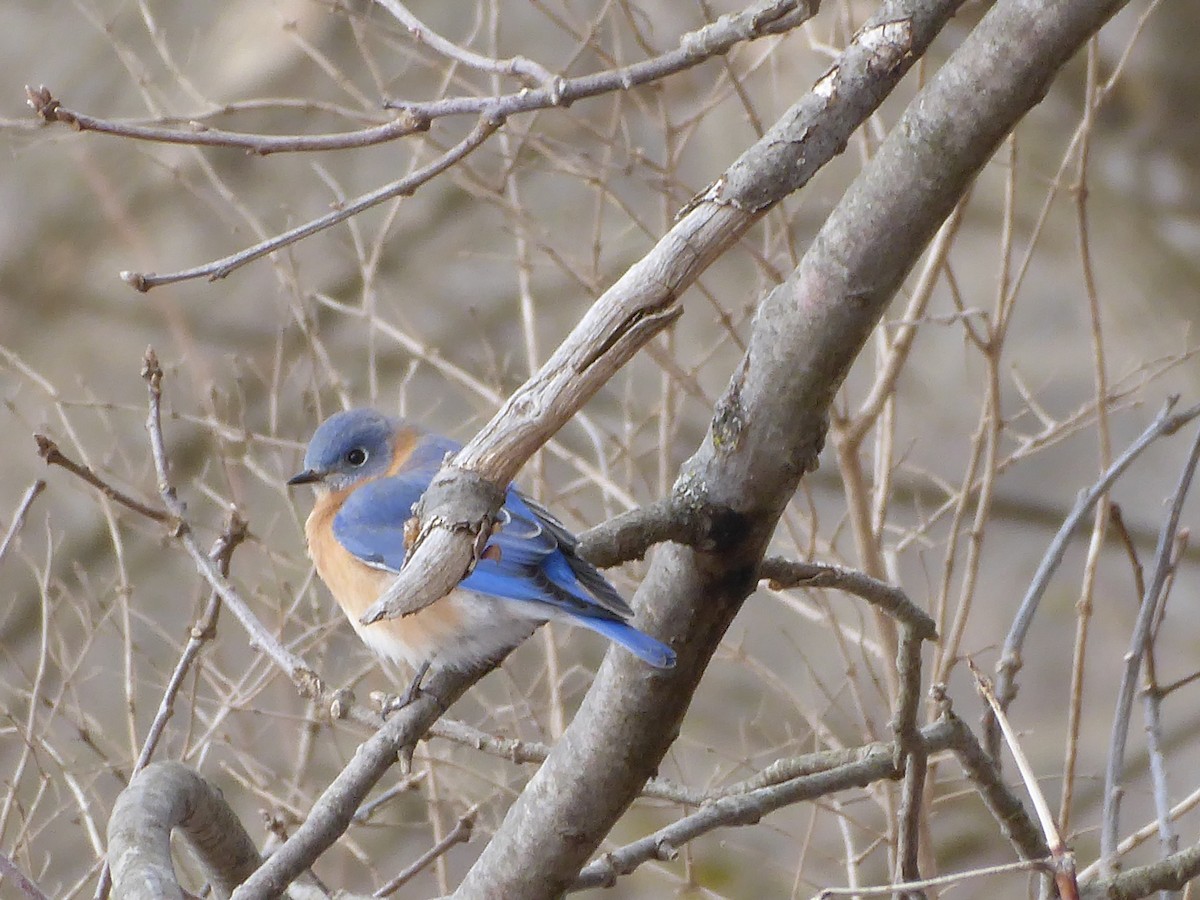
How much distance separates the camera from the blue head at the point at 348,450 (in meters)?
2.66

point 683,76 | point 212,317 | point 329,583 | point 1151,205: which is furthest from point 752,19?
point 212,317

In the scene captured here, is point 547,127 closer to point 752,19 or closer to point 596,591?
point 596,591

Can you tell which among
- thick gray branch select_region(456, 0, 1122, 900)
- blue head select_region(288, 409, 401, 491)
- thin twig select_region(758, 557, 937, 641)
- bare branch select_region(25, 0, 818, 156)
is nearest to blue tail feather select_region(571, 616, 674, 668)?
thick gray branch select_region(456, 0, 1122, 900)

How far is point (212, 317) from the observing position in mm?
5430

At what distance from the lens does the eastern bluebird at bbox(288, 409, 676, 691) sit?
2.04 meters

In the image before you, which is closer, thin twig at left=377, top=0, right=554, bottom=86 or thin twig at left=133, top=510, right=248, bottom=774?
thin twig at left=377, top=0, right=554, bottom=86

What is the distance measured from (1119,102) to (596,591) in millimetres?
3776

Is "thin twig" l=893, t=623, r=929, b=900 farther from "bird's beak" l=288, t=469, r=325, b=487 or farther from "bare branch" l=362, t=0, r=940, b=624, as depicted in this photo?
"bird's beak" l=288, t=469, r=325, b=487

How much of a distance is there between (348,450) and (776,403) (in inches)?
65.6

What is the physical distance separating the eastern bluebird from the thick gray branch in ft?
0.61

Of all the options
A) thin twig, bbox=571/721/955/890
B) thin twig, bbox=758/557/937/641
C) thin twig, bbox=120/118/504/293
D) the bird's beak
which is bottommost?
thin twig, bbox=571/721/955/890

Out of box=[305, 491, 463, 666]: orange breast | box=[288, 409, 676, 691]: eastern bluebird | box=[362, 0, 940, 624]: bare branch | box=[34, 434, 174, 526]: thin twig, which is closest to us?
box=[362, 0, 940, 624]: bare branch

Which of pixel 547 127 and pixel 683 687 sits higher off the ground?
pixel 547 127

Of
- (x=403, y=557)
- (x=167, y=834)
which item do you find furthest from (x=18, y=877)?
(x=403, y=557)
